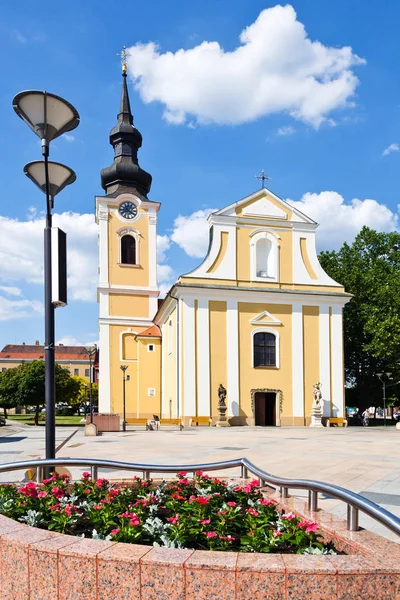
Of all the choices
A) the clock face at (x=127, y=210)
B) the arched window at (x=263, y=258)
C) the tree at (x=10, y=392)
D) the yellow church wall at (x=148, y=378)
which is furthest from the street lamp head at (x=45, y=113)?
the tree at (x=10, y=392)

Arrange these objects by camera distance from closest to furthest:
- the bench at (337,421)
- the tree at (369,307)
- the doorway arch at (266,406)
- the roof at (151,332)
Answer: the doorway arch at (266,406) → the bench at (337,421) → the tree at (369,307) → the roof at (151,332)

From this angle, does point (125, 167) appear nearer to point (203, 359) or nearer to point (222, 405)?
point (203, 359)

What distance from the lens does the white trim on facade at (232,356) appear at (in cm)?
3288

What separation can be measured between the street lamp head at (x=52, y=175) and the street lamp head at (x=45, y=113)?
373 mm

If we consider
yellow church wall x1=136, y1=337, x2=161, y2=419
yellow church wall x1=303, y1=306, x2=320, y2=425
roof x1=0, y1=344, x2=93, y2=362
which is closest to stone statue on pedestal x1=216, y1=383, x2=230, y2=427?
yellow church wall x1=303, y1=306, x2=320, y2=425

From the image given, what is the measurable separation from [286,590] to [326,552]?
79cm

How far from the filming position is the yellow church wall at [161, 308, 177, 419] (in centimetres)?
3539

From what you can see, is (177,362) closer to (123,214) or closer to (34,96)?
(123,214)

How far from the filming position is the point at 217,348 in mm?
33156

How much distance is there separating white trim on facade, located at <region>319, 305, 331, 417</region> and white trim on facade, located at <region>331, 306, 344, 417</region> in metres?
0.33

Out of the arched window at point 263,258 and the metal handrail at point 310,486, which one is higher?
the arched window at point 263,258

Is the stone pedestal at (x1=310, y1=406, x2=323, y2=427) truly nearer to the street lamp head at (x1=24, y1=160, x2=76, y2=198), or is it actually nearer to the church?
the church

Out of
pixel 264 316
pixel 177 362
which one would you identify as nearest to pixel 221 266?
pixel 264 316

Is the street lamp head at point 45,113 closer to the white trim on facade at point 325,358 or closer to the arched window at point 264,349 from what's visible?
the arched window at point 264,349
